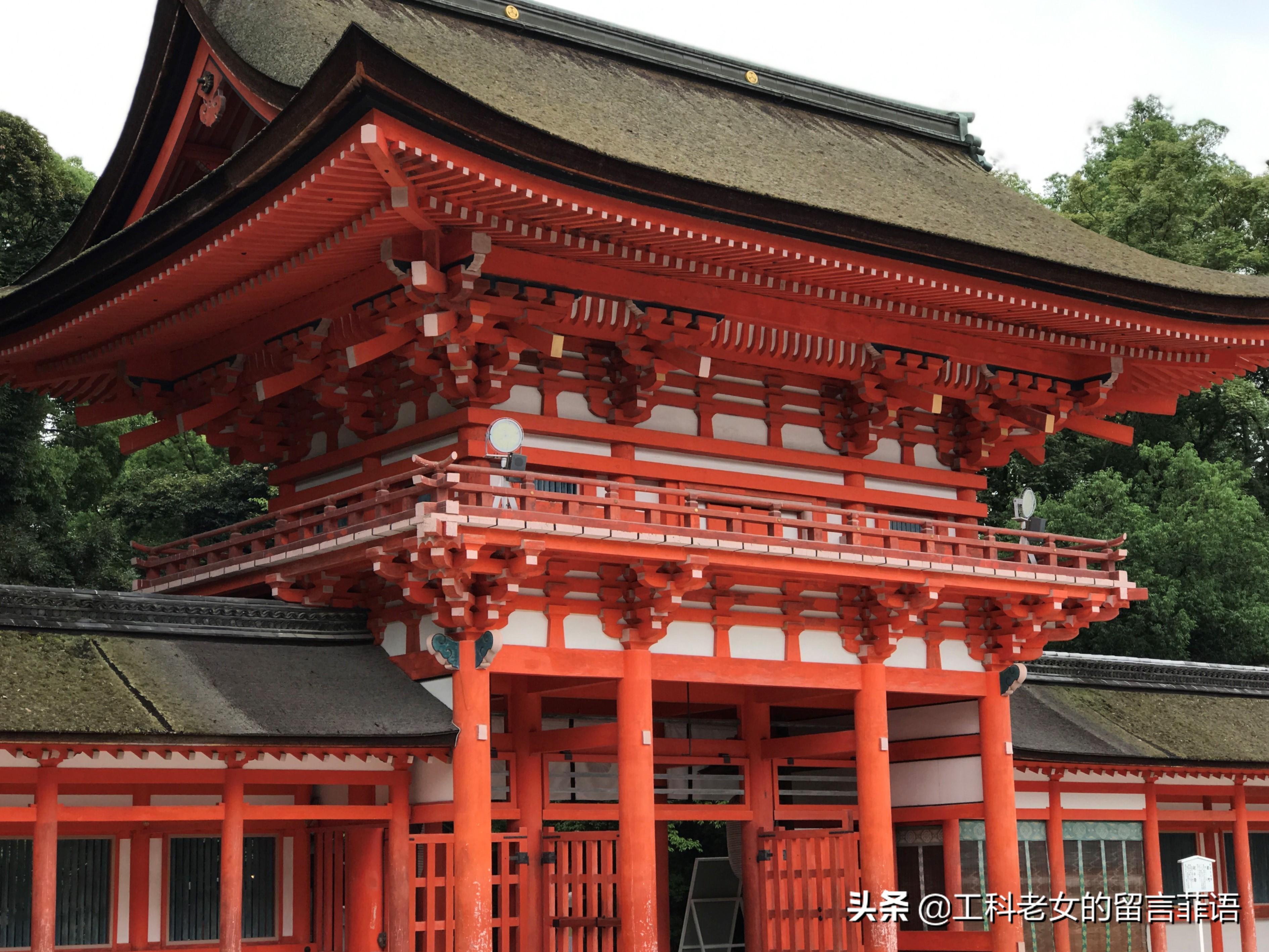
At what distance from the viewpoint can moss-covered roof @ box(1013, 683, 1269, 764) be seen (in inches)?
750

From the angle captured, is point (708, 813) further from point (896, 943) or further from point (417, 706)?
point (417, 706)

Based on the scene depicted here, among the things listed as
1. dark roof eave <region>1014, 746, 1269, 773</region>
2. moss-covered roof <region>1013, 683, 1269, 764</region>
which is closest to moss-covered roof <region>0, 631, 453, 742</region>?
dark roof eave <region>1014, 746, 1269, 773</region>

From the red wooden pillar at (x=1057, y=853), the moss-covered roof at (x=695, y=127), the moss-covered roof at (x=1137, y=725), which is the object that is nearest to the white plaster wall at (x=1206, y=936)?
the red wooden pillar at (x=1057, y=853)

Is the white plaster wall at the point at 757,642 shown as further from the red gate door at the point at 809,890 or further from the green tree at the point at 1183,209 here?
the green tree at the point at 1183,209

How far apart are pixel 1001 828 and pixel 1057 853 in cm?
164

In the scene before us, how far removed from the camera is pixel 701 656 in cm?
1636

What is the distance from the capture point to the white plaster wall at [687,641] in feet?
52.9

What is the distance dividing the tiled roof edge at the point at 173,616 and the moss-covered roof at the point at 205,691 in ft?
0.30

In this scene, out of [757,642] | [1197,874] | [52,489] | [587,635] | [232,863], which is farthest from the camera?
[52,489]

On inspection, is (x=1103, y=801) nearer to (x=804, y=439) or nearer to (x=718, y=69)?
(x=804, y=439)

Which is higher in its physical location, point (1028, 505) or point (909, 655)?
point (1028, 505)

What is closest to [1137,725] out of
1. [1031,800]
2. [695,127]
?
[1031,800]

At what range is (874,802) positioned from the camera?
17.0 meters

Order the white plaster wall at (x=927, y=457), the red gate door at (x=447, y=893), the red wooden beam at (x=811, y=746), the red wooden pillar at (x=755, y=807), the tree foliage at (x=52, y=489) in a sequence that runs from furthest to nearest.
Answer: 1. the tree foliage at (x=52, y=489)
2. the white plaster wall at (x=927, y=457)
3. the red wooden pillar at (x=755, y=807)
4. the red wooden beam at (x=811, y=746)
5. the red gate door at (x=447, y=893)
